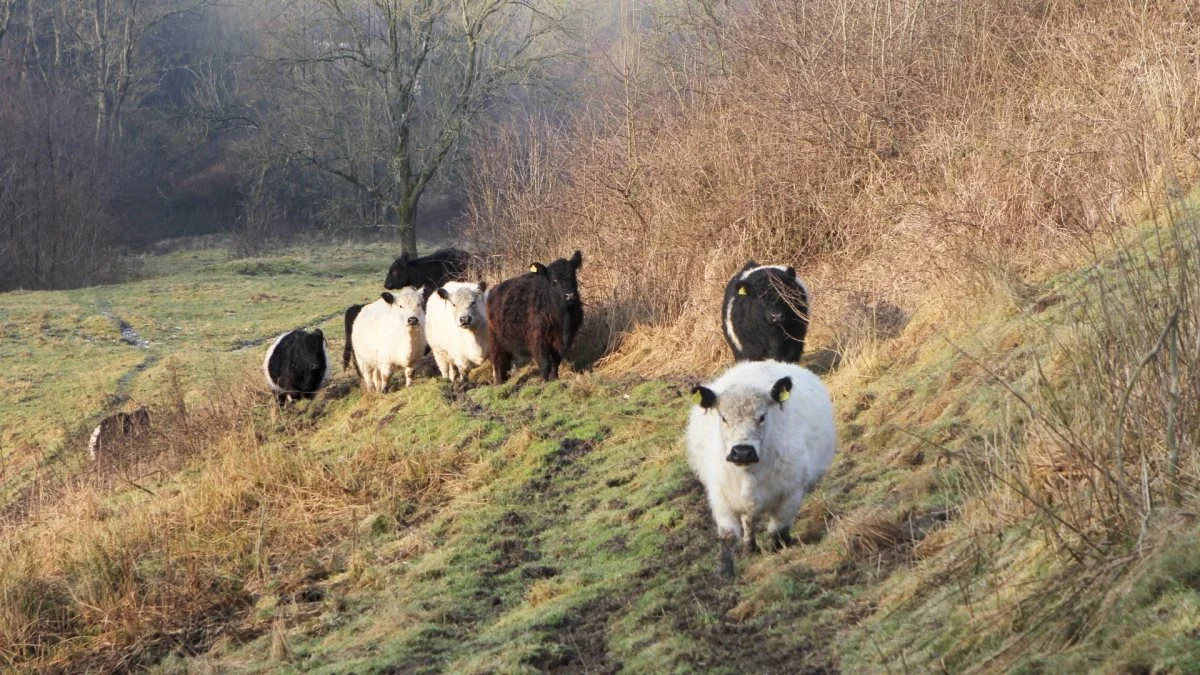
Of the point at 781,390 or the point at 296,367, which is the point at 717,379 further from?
the point at 296,367

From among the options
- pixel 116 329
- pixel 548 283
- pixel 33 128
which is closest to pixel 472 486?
pixel 548 283

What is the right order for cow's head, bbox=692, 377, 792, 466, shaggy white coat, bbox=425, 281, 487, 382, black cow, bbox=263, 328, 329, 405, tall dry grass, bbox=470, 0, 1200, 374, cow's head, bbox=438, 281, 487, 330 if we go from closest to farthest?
cow's head, bbox=692, 377, 792, 466
tall dry grass, bbox=470, 0, 1200, 374
cow's head, bbox=438, 281, 487, 330
shaggy white coat, bbox=425, 281, 487, 382
black cow, bbox=263, 328, 329, 405

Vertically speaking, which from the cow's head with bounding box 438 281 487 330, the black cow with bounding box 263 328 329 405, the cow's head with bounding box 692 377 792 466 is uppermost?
the cow's head with bounding box 438 281 487 330

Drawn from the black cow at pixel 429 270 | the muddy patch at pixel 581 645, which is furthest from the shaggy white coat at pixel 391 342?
the muddy patch at pixel 581 645

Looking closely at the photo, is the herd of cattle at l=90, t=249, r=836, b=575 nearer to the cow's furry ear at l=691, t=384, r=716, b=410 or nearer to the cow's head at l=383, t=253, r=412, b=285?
the cow's furry ear at l=691, t=384, r=716, b=410

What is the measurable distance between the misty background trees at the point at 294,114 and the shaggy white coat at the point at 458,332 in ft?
46.3

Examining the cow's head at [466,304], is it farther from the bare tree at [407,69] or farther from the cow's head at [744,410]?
the bare tree at [407,69]

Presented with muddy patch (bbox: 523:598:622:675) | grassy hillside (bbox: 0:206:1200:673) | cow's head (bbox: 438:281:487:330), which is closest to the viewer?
grassy hillside (bbox: 0:206:1200:673)

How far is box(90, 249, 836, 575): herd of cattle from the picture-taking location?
24.6ft

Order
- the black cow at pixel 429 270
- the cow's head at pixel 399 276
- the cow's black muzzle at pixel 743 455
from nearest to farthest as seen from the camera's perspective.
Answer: the cow's black muzzle at pixel 743 455 < the black cow at pixel 429 270 < the cow's head at pixel 399 276

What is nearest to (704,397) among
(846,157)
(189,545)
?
(189,545)

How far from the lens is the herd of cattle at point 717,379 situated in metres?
7.51

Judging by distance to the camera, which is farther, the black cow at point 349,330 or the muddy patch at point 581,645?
the black cow at point 349,330

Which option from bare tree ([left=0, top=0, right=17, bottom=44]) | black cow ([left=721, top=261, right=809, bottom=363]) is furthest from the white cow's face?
bare tree ([left=0, top=0, right=17, bottom=44])
